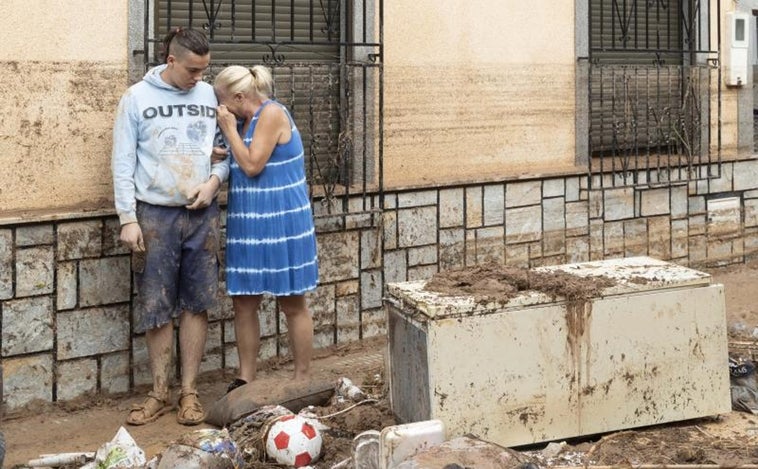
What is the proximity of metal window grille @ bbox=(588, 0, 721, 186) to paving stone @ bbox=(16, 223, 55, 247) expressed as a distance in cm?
448

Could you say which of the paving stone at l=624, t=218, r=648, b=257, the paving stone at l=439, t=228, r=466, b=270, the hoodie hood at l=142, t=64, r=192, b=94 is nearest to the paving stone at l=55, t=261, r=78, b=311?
the hoodie hood at l=142, t=64, r=192, b=94

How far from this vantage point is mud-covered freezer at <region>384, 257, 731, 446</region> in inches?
189

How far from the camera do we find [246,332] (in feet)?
19.0

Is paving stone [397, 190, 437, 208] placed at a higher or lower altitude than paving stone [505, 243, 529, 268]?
higher

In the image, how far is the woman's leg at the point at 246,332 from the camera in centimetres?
577

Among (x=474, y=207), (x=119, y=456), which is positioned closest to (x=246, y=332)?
(x=119, y=456)

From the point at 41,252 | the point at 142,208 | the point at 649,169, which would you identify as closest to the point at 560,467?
the point at 142,208

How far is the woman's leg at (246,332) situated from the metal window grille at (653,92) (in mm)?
3639

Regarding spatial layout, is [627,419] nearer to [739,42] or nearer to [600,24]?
[600,24]

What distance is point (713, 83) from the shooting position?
9203mm

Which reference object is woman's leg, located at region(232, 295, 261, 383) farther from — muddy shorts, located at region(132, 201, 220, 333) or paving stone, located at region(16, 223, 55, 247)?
paving stone, located at region(16, 223, 55, 247)

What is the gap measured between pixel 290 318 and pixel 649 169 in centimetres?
411

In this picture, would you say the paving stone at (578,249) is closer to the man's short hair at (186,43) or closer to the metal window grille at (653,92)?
the metal window grille at (653,92)

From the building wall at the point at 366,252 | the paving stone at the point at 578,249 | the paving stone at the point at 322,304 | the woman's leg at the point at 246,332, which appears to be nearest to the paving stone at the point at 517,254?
the building wall at the point at 366,252
